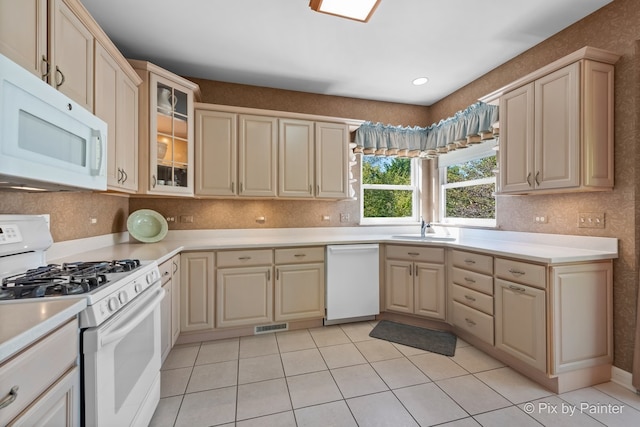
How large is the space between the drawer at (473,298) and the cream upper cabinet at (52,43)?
10.3 feet

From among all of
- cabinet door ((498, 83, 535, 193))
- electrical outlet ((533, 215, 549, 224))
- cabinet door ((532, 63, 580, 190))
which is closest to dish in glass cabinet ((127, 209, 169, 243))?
cabinet door ((498, 83, 535, 193))

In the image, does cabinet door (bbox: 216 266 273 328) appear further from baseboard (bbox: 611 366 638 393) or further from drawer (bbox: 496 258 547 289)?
baseboard (bbox: 611 366 638 393)

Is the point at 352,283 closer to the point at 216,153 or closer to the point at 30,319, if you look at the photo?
the point at 216,153

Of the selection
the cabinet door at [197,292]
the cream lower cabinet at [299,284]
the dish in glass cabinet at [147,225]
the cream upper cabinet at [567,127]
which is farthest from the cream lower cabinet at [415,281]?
the dish in glass cabinet at [147,225]

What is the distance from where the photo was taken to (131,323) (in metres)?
1.24

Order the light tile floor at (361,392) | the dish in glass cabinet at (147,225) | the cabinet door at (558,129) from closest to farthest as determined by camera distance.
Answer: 1. the light tile floor at (361,392)
2. the cabinet door at (558,129)
3. the dish in glass cabinet at (147,225)

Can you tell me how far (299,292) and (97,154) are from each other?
201 cm

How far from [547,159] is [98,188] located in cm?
295

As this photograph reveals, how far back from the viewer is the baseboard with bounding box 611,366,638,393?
1.88 m

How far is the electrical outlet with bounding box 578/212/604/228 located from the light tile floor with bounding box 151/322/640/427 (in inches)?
43.8

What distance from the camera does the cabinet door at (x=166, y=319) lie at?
2025 millimetres

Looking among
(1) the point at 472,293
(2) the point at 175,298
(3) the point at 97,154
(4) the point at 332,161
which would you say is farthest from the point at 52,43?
(1) the point at 472,293

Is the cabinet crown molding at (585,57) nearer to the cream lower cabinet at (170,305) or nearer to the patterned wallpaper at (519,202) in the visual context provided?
the patterned wallpaper at (519,202)

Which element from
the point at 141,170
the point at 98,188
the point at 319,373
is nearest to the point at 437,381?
the point at 319,373
